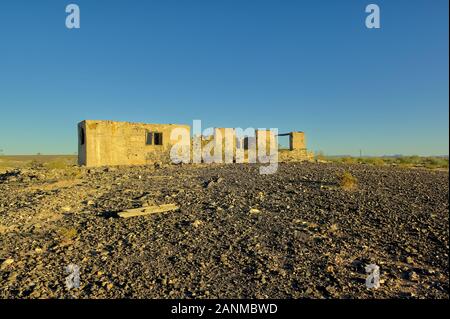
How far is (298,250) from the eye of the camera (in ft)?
15.5

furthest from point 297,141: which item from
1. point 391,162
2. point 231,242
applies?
point 231,242

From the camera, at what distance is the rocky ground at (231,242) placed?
380 cm

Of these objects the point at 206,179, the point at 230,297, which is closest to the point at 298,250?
the point at 230,297

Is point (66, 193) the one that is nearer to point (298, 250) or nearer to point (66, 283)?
point (66, 283)

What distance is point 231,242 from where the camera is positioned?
5055 millimetres

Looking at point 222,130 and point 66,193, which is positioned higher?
point 222,130

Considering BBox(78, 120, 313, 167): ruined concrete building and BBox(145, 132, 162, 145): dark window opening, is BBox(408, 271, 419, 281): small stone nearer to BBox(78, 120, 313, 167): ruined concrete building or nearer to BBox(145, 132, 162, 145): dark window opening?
BBox(78, 120, 313, 167): ruined concrete building

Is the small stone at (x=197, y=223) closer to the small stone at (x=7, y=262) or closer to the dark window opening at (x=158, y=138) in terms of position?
the small stone at (x=7, y=262)

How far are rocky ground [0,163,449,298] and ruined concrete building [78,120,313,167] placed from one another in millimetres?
7154

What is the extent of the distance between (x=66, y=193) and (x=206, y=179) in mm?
3929

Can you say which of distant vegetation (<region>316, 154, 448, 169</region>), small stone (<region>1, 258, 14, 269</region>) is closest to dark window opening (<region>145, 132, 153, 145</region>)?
distant vegetation (<region>316, 154, 448, 169</region>)

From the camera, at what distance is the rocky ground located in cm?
380
